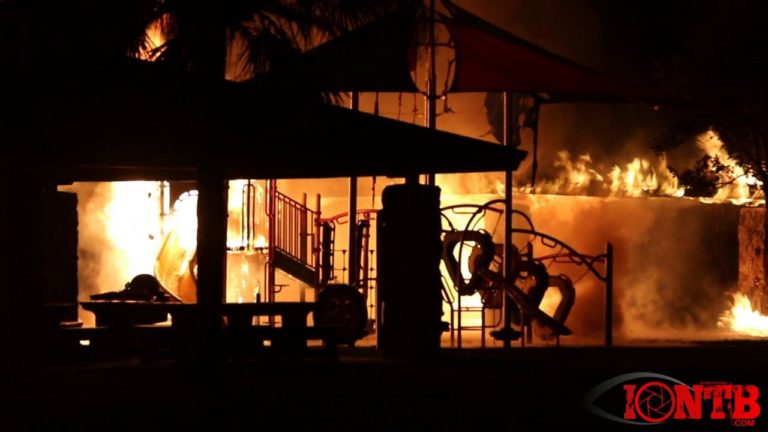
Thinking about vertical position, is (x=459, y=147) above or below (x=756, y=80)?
below

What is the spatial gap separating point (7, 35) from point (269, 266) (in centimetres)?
824

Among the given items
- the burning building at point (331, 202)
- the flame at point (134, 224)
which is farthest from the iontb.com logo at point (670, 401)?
the flame at point (134, 224)

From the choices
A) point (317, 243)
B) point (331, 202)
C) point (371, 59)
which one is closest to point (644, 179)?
point (331, 202)

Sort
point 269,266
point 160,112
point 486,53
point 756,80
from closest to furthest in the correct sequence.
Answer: point 160,112, point 486,53, point 269,266, point 756,80

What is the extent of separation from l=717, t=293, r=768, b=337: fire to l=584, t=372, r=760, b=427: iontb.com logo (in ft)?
41.6

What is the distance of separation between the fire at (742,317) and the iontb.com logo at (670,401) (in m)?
12.7

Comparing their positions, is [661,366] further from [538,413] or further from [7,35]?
[7,35]

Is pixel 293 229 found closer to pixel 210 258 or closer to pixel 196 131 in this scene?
pixel 210 258

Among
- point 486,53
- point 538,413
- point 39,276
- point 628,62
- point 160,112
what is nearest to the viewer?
point 538,413

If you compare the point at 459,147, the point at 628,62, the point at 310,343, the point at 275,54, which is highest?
the point at 628,62

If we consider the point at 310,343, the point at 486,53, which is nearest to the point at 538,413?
the point at 486,53

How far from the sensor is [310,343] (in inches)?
863

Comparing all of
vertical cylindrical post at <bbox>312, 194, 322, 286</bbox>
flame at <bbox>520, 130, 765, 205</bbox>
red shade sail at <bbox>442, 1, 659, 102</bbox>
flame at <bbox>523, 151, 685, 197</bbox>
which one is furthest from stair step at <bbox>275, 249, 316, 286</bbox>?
flame at <bbox>523, 151, 685, 197</bbox>

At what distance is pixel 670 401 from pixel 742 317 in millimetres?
14453
